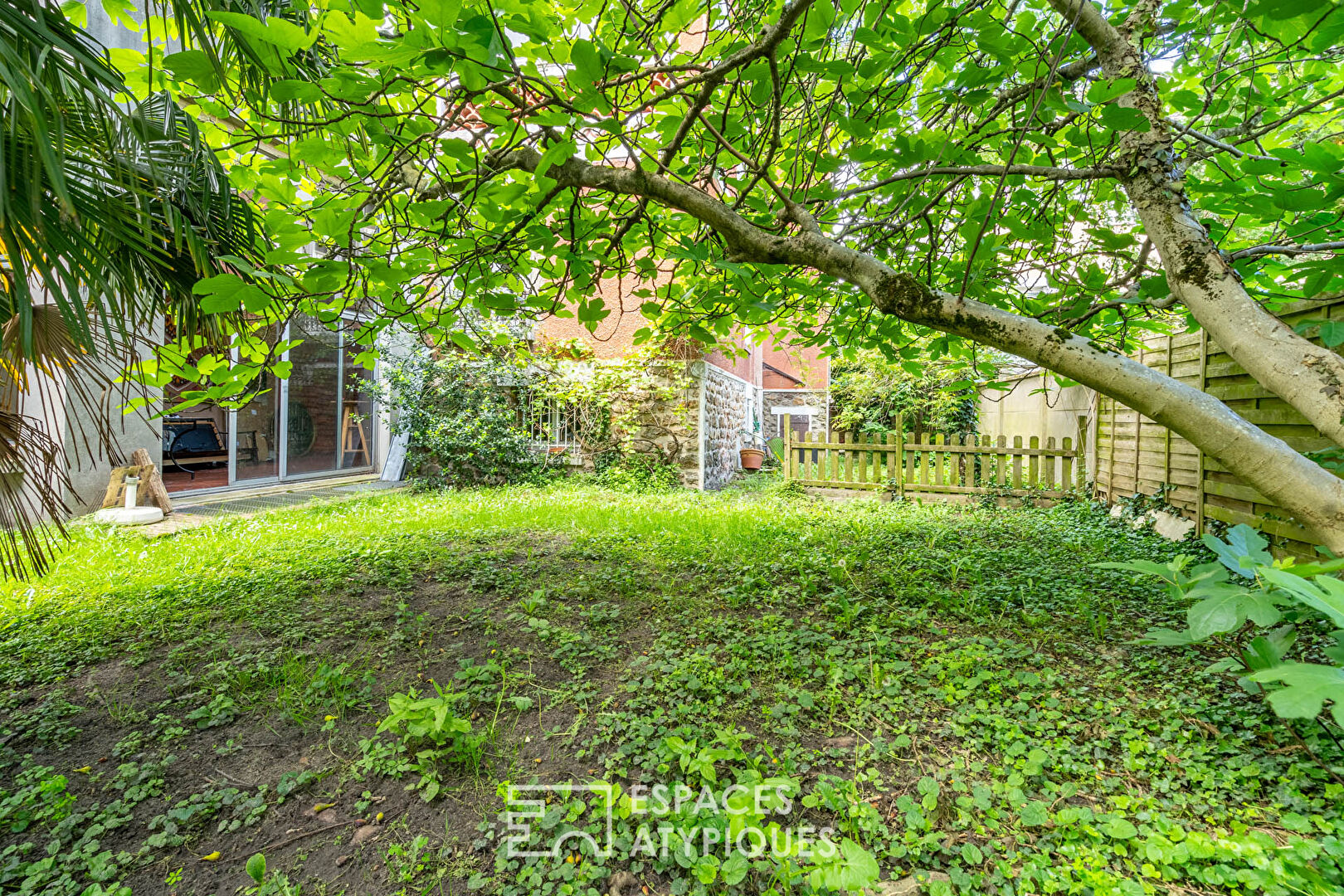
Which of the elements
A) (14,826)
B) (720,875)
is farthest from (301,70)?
(720,875)

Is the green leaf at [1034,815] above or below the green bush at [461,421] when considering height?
below

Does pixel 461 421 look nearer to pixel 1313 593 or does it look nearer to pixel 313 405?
pixel 313 405

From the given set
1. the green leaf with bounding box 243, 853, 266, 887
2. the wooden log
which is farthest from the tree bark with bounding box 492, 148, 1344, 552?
the wooden log

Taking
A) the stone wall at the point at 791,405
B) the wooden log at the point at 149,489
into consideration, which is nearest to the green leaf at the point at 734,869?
the wooden log at the point at 149,489

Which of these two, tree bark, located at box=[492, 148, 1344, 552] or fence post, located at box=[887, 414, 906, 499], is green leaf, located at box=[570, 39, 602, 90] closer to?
tree bark, located at box=[492, 148, 1344, 552]

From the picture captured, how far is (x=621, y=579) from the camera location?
374cm

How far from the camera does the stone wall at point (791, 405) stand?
15.0 m

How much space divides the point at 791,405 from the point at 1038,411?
7743mm

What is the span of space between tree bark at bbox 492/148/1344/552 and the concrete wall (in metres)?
4.51

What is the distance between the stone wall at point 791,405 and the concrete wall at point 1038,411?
168 inches

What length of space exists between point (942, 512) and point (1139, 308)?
3.69 metres

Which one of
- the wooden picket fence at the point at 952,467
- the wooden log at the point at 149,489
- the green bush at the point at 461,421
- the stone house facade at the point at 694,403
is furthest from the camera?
the stone house facade at the point at 694,403

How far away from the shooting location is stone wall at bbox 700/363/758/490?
9086mm

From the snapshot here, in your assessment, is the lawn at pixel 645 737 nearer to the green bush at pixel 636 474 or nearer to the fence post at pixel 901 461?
the fence post at pixel 901 461
